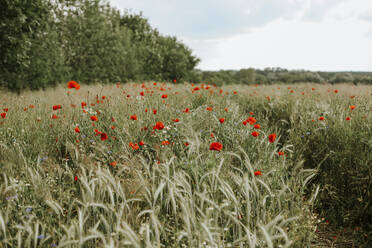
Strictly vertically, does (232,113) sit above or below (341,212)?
above

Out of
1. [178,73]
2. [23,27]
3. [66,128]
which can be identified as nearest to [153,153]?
[66,128]

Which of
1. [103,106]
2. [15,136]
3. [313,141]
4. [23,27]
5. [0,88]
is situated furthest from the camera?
[0,88]

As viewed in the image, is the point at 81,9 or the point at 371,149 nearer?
the point at 371,149

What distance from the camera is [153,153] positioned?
3064 mm

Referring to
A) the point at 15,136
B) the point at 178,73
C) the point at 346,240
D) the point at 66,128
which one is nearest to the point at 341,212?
the point at 346,240

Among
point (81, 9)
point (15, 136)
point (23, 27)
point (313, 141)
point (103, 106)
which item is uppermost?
point (81, 9)

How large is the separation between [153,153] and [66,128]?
1250 millimetres

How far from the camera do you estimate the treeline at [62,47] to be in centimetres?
685

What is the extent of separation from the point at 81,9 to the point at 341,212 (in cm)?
1242

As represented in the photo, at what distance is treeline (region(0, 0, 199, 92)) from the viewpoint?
685cm

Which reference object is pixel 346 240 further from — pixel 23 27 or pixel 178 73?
pixel 178 73

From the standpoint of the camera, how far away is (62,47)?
438 inches

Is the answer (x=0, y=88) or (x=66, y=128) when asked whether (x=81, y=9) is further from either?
(x=66, y=128)

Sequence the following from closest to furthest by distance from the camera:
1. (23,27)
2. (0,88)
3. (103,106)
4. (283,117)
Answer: (103,106) < (283,117) < (23,27) < (0,88)
